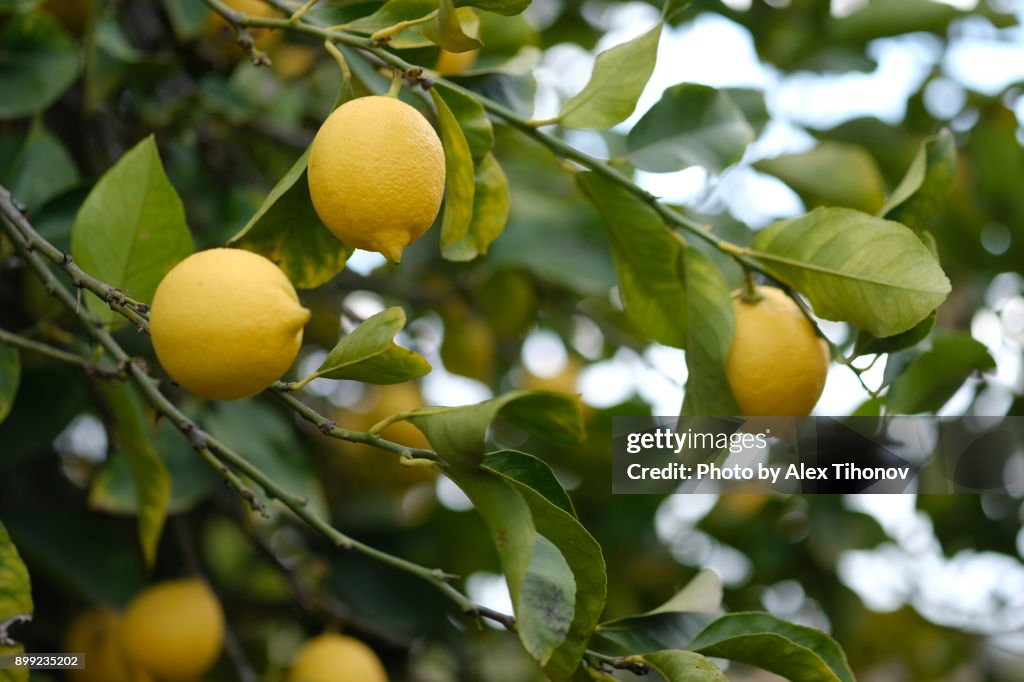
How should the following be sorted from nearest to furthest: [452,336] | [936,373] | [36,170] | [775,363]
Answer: [775,363] < [936,373] < [36,170] < [452,336]

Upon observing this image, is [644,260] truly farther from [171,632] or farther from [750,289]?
[171,632]

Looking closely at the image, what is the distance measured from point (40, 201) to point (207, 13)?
1.12ft

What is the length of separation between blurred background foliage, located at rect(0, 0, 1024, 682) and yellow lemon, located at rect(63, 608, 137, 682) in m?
0.05

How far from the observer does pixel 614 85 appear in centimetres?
90

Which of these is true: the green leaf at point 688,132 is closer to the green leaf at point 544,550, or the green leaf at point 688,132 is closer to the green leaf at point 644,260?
the green leaf at point 644,260

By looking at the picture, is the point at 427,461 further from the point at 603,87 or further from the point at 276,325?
the point at 603,87

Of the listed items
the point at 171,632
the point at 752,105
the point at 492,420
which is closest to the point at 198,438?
the point at 492,420

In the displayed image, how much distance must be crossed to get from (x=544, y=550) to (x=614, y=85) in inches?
17.8

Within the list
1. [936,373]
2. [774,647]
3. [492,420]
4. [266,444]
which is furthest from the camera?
[266,444]

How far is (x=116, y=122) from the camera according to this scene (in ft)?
4.77

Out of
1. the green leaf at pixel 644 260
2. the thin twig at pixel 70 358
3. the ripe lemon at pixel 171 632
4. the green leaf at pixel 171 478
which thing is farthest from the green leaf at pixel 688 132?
the ripe lemon at pixel 171 632

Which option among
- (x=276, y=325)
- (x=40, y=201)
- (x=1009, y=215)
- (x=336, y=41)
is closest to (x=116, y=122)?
(x=40, y=201)

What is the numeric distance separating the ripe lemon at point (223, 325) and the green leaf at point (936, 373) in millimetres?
578

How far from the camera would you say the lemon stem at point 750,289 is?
0.90 meters
